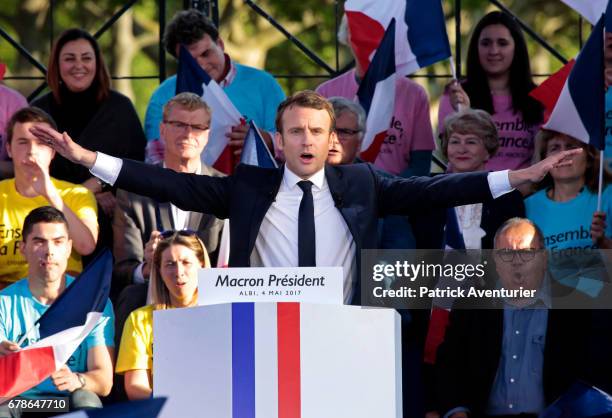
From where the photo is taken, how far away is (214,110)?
365 inches

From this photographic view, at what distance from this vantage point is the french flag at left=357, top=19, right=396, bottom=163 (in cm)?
905

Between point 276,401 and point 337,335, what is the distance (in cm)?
31

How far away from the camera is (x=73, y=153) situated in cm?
638

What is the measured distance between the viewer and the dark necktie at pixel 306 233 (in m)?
6.52

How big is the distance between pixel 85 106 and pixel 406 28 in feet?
6.78

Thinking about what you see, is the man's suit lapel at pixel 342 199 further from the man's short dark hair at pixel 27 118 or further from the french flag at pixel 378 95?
the man's short dark hair at pixel 27 118

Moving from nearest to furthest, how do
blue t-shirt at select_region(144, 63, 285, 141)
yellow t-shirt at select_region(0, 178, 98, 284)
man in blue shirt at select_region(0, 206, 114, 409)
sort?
1. man in blue shirt at select_region(0, 206, 114, 409)
2. yellow t-shirt at select_region(0, 178, 98, 284)
3. blue t-shirt at select_region(144, 63, 285, 141)

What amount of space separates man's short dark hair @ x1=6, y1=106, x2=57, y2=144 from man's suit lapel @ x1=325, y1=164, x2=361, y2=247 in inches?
91.7

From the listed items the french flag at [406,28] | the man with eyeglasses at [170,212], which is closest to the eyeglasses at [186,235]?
the man with eyeglasses at [170,212]

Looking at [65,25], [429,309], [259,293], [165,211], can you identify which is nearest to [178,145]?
[165,211]

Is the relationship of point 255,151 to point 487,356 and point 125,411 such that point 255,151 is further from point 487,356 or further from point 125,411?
point 125,411

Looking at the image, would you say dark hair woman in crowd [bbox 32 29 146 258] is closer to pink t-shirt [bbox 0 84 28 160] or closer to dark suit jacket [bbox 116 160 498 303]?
pink t-shirt [bbox 0 84 28 160]

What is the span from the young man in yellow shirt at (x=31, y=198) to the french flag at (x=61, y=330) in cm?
88

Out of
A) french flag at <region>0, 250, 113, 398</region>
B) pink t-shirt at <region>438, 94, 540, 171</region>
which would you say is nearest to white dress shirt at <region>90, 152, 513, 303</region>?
french flag at <region>0, 250, 113, 398</region>
